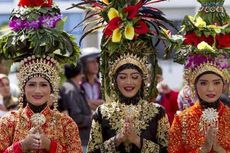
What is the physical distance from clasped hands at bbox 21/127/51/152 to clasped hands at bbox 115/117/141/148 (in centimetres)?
56

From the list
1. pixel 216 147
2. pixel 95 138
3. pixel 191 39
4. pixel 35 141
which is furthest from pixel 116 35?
pixel 216 147

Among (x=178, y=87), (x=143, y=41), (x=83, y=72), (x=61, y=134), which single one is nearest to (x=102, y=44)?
(x=143, y=41)

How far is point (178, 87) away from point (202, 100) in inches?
292

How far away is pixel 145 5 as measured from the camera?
26.3ft

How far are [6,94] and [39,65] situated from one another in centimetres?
316

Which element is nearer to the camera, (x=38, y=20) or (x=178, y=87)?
(x=38, y=20)

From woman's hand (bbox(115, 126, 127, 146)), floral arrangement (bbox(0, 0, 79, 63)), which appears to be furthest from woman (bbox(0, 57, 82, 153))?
woman's hand (bbox(115, 126, 127, 146))

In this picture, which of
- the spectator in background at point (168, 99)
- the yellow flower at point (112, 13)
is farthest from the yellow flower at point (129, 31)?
the spectator in background at point (168, 99)

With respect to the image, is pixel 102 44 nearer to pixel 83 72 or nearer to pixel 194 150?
pixel 194 150

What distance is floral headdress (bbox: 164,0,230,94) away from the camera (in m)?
7.80

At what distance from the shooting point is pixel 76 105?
428 inches

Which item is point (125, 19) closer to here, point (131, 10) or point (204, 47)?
point (131, 10)

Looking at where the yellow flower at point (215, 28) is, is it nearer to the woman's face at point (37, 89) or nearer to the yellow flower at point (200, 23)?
the yellow flower at point (200, 23)

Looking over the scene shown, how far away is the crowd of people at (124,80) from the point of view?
7.71m
